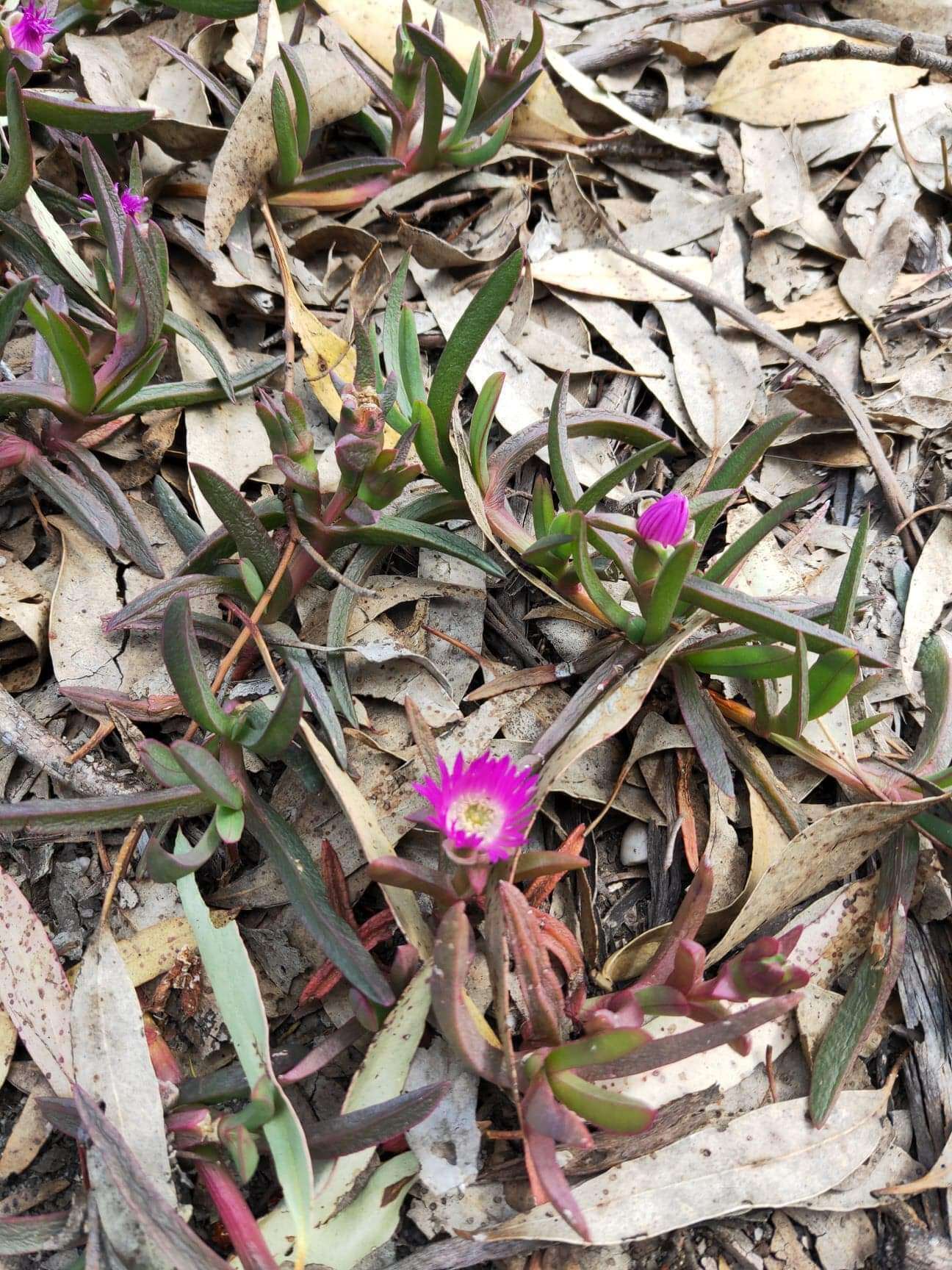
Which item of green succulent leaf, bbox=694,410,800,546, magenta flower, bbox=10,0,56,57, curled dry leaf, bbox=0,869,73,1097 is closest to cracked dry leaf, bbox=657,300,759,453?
green succulent leaf, bbox=694,410,800,546

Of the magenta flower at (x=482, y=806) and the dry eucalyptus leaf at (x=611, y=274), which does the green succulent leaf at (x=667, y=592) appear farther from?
the dry eucalyptus leaf at (x=611, y=274)

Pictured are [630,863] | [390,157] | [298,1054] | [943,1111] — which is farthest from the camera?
[390,157]

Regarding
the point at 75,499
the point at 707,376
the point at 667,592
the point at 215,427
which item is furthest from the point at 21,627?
the point at 707,376

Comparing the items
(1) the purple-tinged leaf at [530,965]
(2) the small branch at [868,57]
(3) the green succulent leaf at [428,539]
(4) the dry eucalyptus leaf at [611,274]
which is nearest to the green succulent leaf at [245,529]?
(3) the green succulent leaf at [428,539]

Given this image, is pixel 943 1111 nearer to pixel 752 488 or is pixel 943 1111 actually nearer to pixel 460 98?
pixel 752 488

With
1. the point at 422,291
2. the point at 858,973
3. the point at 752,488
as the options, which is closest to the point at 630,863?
the point at 858,973
